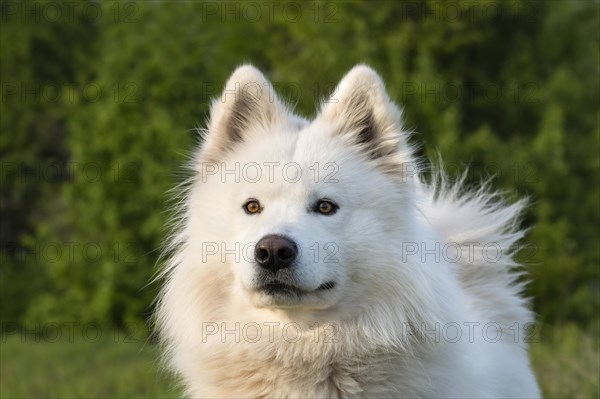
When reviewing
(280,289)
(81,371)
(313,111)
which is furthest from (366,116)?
(313,111)

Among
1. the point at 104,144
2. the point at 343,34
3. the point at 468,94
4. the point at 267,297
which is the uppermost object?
the point at 343,34

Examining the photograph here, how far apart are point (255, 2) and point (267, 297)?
58.5ft

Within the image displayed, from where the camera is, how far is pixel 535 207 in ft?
52.0

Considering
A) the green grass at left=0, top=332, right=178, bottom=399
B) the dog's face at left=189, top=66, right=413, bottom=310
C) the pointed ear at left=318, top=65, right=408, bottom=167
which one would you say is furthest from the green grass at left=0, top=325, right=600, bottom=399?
the pointed ear at left=318, top=65, right=408, bottom=167

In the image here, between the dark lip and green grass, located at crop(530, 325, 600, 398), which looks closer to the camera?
the dark lip

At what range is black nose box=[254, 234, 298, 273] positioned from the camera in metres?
3.78

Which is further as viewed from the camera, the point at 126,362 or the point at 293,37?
the point at 293,37

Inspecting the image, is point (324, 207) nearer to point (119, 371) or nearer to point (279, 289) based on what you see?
point (279, 289)

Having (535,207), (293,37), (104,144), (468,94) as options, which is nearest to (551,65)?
(468,94)

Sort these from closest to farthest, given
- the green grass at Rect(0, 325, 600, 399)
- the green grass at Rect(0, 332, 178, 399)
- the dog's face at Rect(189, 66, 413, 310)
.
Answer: the dog's face at Rect(189, 66, 413, 310)
the green grass at Rect(0, 325, 600, 399)
the green grass at Rect(0, 332, 178, 399)

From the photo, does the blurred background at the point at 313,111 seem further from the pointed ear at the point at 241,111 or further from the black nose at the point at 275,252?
the black nose at the point at 275,252

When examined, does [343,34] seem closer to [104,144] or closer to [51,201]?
[104,144]

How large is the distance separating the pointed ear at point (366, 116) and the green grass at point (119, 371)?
2.26 metres

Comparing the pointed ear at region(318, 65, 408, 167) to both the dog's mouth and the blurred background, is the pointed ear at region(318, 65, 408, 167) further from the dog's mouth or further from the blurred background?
the blurred background
